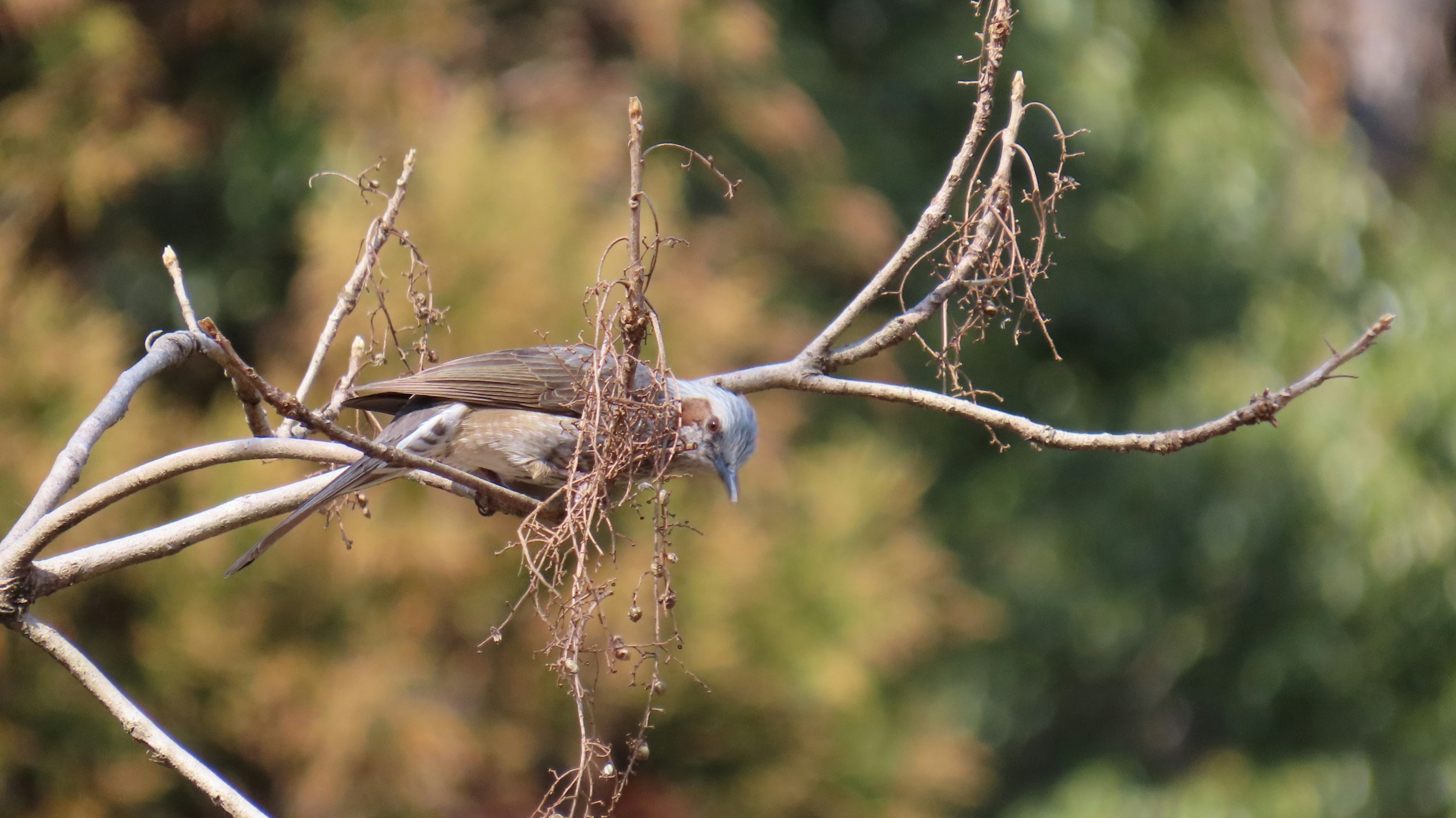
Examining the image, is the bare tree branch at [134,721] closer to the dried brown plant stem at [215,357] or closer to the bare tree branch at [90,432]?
the bare tree branch at [90,432]

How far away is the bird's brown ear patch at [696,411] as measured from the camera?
329cm

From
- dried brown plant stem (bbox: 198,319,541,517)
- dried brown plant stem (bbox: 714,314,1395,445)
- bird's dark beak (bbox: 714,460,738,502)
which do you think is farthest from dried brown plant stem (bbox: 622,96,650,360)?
bird's dark beak (bbox: 714,460,738,502)

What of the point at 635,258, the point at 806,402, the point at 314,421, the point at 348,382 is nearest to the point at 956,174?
the point at 635,258

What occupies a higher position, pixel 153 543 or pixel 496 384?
pixel 496 384

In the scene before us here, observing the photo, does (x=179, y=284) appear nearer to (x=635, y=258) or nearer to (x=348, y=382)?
(x=348, y=382)

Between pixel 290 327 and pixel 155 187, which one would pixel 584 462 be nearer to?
pixel 290 327

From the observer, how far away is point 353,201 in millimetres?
6129

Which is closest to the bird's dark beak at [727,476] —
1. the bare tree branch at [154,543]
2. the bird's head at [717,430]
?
the bird's head at [717,430]

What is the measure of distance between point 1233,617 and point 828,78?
4836mm

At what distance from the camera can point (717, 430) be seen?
10.9 ft

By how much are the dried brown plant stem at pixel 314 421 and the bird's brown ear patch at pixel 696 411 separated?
111 cm

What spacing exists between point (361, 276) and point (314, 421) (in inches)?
34.0

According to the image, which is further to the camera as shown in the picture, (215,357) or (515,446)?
(515,446)

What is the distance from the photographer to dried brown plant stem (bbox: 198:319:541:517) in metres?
1.78
